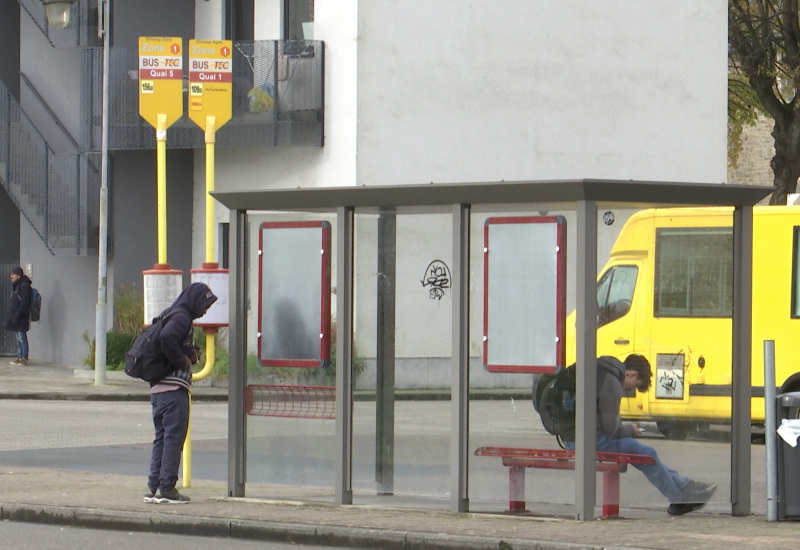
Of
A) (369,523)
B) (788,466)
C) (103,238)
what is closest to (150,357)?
(369,523)

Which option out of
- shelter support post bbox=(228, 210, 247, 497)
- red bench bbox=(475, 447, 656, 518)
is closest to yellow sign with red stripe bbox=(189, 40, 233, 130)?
shelter support post bbox=(228, 210, 247, 497)

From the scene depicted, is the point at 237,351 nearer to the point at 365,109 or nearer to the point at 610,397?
the point at 610,397

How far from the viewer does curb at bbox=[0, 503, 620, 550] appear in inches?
355

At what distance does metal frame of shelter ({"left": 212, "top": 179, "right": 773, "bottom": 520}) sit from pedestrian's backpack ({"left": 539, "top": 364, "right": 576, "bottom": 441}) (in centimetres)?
24

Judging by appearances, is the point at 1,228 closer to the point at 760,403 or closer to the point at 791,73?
the point at 791,73

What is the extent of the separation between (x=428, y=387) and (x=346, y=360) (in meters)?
0.63

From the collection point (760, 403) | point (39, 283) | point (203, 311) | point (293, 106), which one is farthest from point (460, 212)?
point (39, 283)

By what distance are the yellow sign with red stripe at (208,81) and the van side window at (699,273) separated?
4.31 m

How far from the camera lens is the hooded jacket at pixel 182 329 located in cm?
1055

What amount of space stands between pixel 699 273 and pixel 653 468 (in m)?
1.41

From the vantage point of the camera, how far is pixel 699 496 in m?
10.2

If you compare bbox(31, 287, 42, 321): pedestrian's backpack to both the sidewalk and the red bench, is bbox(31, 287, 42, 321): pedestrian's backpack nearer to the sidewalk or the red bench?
the sidewalk

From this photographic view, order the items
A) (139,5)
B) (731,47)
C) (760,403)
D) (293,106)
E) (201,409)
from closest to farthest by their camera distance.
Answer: (760,403) → (201,409) → (293,106) → (139,5) → (731,47)

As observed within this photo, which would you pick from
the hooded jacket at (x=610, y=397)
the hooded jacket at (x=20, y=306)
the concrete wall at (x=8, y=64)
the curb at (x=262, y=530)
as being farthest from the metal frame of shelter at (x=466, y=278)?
the concrete wall at (x=8, y=64)
